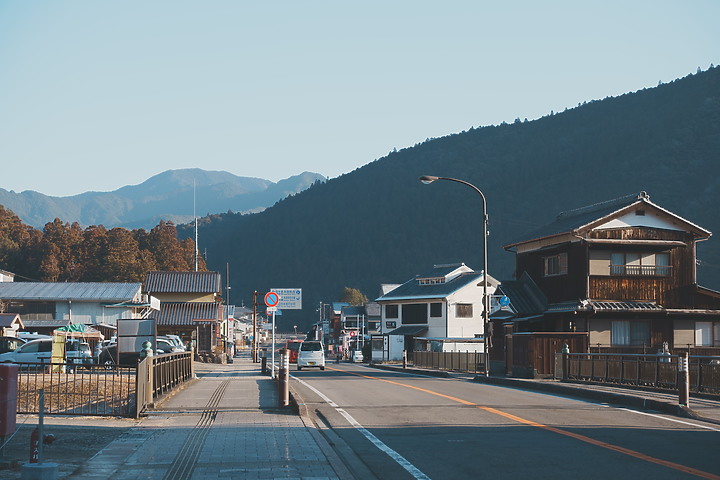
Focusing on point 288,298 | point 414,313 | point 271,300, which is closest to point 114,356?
point 288,298

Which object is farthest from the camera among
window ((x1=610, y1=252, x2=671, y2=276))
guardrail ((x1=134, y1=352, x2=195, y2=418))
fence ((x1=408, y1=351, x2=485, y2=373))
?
fence ((x1=408, y1=351, x2=485, y2=373))

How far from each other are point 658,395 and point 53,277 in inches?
3266

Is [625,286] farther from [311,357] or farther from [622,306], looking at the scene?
[311,357]

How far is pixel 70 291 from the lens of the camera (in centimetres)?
6588

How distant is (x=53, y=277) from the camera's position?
303 ft

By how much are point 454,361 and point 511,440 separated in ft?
111

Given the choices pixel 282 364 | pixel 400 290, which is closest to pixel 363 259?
pixel 400 290

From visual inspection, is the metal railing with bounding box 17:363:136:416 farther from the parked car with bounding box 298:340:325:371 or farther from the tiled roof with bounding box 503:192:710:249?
the tiled roof with bounding box 503:192:710:249

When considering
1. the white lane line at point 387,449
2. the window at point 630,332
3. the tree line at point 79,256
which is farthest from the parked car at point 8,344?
the tree line at point 79,256

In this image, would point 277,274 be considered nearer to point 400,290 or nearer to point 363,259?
point 363,259

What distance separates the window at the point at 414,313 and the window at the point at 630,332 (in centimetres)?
4100

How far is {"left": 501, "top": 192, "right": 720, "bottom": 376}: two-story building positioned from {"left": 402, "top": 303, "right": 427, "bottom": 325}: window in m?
38.2

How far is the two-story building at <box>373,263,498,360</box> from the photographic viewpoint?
76.4 m

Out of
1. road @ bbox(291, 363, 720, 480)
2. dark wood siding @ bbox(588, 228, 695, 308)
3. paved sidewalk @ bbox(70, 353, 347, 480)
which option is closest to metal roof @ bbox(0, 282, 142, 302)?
dark wood siding @ bbox(588, 228, 695, 308)
